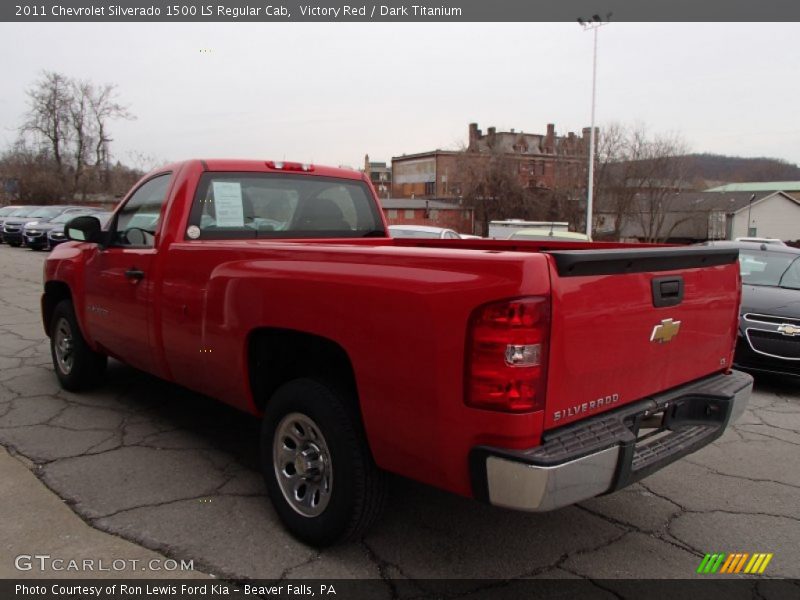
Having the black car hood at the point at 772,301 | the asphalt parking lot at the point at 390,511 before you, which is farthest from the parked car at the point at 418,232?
the asphalt parking lot at the point at 390,511

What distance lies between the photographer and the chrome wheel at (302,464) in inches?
116

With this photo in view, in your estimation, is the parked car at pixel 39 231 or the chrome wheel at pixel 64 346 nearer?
the chrome wheel at pixel 64 346

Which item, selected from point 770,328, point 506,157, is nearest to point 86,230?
point 770,328

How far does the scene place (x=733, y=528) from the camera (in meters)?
3.39

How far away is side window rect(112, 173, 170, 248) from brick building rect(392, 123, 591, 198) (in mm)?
52256

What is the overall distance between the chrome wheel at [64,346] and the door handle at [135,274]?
1.50m

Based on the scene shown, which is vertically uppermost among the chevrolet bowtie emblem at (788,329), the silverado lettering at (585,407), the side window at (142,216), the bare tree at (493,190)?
the bare tree at (493,190)

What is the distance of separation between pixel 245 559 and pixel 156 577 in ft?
1.25

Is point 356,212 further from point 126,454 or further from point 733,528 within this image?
point 733,528

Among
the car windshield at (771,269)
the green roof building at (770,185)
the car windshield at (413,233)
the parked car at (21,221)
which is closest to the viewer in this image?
the car windshield at (771,269)

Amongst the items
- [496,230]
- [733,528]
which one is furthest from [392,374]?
[496,230]

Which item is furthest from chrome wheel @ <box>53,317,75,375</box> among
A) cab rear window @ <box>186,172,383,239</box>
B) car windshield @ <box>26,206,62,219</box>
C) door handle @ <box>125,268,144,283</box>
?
car windshield @ <box>26,206,62,219</box>

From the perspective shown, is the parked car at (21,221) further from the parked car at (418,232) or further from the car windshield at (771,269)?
the car windshield at (771,269)

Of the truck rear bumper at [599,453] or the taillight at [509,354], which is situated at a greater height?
→ the taillight at [509,354]
